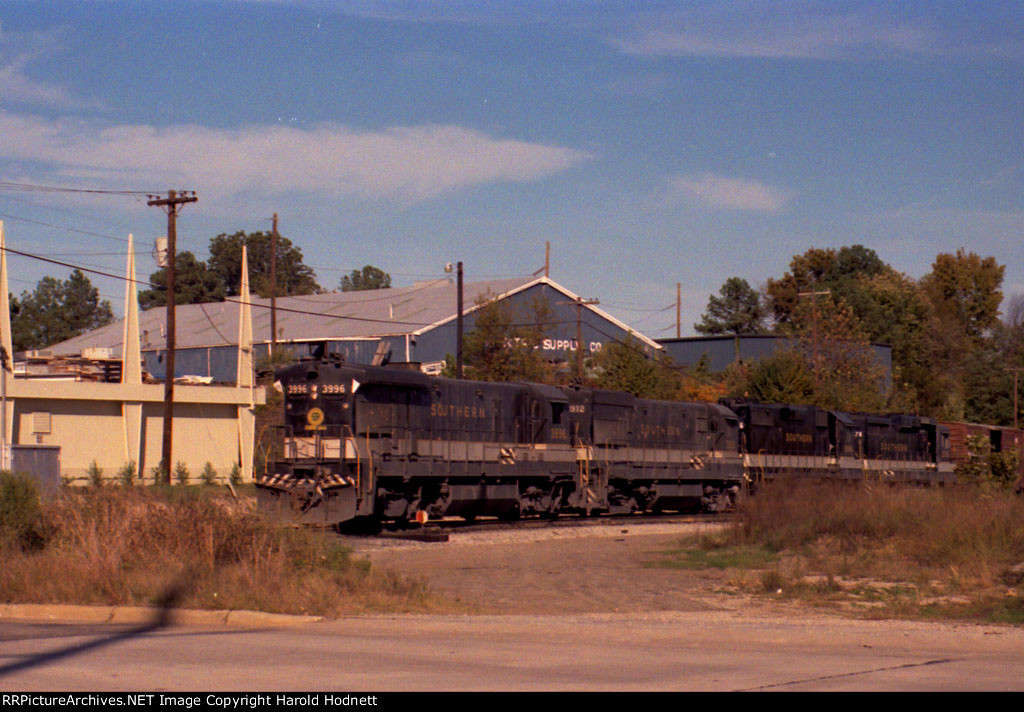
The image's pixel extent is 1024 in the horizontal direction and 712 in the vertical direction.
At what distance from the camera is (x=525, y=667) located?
8.52 metres

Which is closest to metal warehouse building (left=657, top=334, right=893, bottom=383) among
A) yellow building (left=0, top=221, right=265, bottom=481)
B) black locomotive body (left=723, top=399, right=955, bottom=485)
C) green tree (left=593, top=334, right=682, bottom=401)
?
green tree (left=593, top=334, right=682, bottom=401)

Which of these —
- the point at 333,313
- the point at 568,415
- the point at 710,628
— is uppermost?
the point at 333,313

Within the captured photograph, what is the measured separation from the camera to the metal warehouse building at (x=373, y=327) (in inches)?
2319

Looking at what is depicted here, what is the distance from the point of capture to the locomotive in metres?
23.0

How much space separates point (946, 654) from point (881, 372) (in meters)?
54.8

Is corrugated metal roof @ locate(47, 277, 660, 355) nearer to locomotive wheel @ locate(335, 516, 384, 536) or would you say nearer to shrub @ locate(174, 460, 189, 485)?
shrub @ locate(174, 460, 189, 485)

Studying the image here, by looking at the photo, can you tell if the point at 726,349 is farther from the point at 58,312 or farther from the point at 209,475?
the point at 58,312

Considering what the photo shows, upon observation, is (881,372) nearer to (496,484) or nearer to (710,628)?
(496,484)

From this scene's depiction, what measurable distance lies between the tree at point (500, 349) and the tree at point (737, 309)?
52027 mm

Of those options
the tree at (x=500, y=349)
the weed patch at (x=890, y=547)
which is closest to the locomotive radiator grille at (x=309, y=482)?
the weed patch at (x=890, y=547)

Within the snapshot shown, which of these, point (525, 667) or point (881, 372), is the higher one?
point (881, 372)

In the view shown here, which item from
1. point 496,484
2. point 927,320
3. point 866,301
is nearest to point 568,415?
point 496,484

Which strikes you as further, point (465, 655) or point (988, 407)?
point (988, 407)

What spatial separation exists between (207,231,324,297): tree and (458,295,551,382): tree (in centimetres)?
6487
